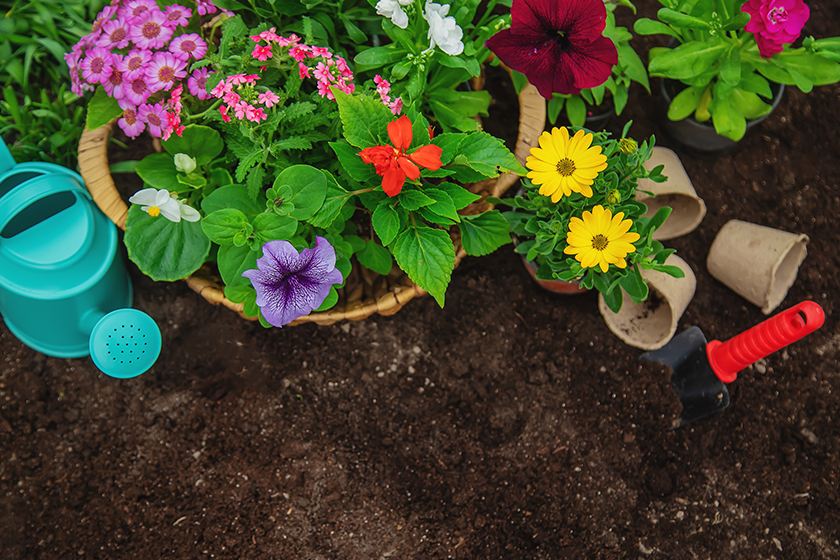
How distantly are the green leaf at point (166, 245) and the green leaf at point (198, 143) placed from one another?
0.15 metres

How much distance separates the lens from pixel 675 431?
1681mm

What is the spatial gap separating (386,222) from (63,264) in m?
0.84

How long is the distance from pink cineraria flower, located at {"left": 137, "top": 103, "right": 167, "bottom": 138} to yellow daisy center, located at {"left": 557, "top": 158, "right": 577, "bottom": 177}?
83 centimetres

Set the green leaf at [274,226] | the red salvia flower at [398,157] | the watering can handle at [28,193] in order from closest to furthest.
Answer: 1. the red salvia flower at [398,157]
2. the green leaf at [274,226]
3. the watering can handle at [28,193]

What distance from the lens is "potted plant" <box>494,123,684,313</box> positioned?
3.90ft

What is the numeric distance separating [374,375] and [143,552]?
0.78 meters

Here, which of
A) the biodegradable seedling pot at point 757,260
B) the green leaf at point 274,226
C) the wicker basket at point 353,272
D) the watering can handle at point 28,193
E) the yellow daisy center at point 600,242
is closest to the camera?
the green leaf at point 274,226

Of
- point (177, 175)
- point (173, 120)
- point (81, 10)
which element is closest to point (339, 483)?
point (177, 175)

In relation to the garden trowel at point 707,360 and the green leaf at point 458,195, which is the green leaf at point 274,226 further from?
the garden trowel at point 707,360

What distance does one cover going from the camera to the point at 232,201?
1248 millimetres

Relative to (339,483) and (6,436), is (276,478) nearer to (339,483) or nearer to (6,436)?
(339,483)

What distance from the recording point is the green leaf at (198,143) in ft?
4.10

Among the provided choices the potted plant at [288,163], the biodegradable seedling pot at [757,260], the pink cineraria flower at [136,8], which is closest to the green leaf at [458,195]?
the potted plant at [288,163]

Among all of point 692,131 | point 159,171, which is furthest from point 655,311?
point 159,171
